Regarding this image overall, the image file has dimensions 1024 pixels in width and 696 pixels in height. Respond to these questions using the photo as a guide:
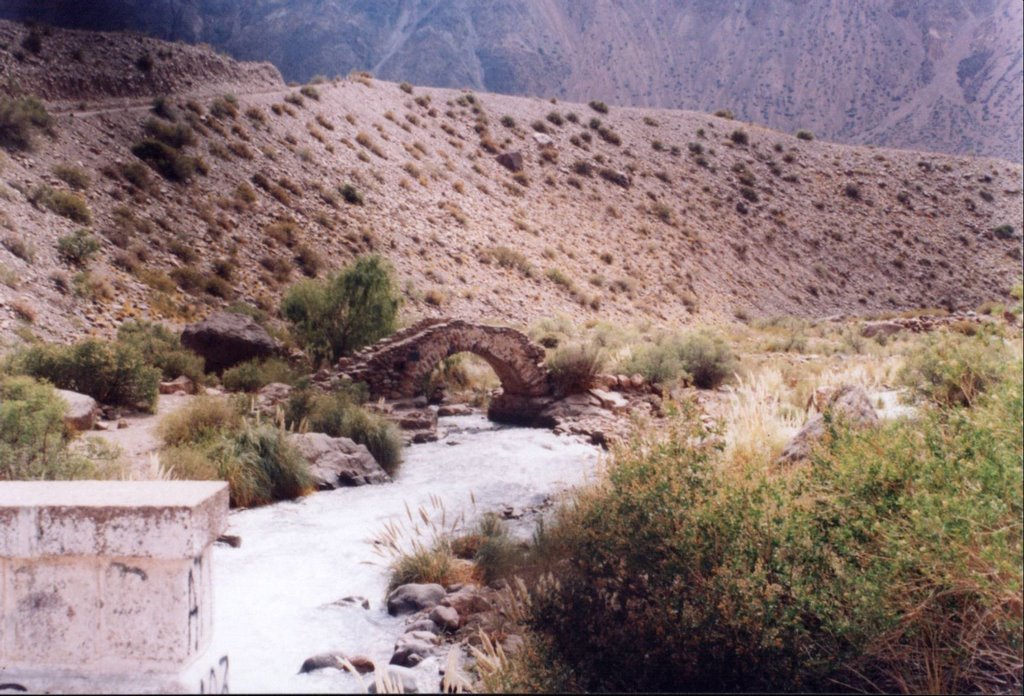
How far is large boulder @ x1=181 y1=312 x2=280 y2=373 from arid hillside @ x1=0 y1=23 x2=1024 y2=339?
1.95 meters

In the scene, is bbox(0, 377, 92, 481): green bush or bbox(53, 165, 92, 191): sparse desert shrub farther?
bbox(53, 165, 92, 191): sparse desert shrub

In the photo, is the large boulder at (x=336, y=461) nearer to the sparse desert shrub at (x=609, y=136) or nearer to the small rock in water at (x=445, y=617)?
the small rock in water at (x=445, y=617)

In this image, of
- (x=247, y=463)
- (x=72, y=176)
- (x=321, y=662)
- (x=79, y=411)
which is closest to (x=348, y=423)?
(x=247, y=463)

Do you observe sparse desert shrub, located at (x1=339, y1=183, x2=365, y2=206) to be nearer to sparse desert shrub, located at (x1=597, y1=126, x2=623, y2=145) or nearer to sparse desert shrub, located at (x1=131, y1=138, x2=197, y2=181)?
sparse desert shrub, located at (x1=131, y1=138, x2=197, y2=181)

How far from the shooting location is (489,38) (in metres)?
57.0

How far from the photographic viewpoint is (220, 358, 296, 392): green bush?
16641mm

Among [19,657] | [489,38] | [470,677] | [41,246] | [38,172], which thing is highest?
[489,38]

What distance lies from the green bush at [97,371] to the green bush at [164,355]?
6.04ft

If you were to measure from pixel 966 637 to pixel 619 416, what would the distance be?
12.2 m

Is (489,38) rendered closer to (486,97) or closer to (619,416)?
(486,97)

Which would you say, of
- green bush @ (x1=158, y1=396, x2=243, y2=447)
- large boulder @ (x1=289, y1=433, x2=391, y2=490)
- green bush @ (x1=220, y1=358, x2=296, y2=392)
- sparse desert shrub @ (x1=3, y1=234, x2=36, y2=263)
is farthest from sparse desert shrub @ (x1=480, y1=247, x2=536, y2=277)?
green bush @ (x1=158, y1=396, x2=243, y2=447)

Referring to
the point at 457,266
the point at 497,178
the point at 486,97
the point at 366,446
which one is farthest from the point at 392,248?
the point at 486,97

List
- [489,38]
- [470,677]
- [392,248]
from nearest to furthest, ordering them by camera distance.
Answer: [470,677] < [392,248] < [489,38]

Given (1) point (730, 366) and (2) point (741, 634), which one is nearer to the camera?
(2) point (741, 634)
